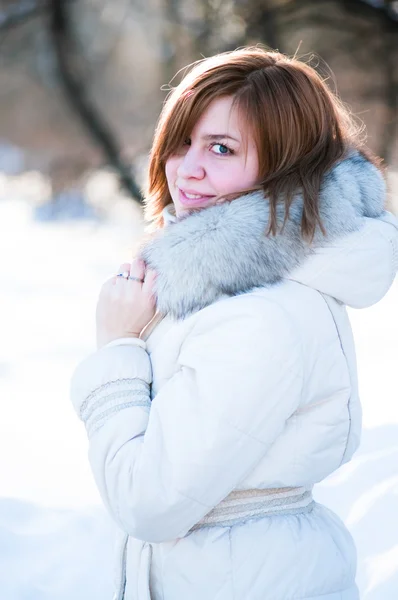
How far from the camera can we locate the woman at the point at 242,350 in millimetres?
1238

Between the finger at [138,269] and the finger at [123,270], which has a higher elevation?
Answer: the finger at [138,269]

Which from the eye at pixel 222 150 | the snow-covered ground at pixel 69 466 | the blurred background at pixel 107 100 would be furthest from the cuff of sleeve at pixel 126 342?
the blurred background at pixel 107 100

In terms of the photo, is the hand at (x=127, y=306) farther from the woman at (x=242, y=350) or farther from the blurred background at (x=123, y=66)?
the blurred background at (x=123, y=66)

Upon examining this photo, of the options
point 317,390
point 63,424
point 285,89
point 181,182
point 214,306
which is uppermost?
point 285,89

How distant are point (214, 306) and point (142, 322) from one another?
8.3 inches

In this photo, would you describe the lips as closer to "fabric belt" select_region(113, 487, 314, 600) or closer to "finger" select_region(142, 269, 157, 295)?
"finger" select_region(142, 269, 157, 295)

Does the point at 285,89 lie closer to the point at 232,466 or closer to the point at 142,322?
the point at 142,322

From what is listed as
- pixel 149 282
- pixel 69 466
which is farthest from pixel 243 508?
pixel 69 466

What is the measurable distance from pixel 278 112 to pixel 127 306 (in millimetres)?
476

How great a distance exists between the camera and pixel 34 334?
558 cm

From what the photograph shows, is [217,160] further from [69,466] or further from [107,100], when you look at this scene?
[107,100]

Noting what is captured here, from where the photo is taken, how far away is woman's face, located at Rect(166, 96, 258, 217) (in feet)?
4.68

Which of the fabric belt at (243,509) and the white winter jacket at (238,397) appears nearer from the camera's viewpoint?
the white winter jacket at (238,397)

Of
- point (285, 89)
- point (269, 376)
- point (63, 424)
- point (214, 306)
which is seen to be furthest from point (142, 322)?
point (63, 424)
